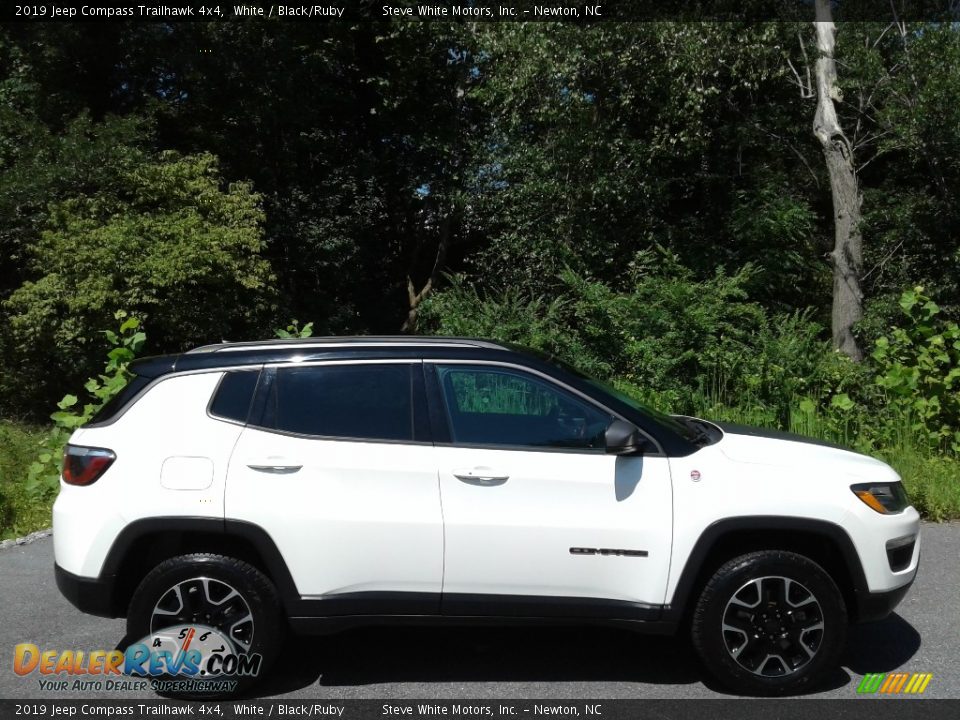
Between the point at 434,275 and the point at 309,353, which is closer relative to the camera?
the point at 309,353

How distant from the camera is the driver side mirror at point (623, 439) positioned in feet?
14.0

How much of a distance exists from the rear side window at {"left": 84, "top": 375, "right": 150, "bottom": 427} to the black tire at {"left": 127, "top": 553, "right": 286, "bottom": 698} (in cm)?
78

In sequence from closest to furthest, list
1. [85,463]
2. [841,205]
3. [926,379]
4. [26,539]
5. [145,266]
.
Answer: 1. [85,463]
2. [26,539]
3. [926,379]
4. [145,266]
5. [841,205]

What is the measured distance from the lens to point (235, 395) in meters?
4.60

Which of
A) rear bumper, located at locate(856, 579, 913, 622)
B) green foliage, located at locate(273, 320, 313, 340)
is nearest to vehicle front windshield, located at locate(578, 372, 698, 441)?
rear bumper, located at locate(856, 579, 913, 622)

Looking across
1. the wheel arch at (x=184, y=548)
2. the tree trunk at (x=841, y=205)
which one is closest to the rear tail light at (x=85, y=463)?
the wheel arch at (x=184, y=548)

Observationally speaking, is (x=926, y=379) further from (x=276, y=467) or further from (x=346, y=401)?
(x=276, y=467)

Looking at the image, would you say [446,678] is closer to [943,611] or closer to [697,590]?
[697,590]

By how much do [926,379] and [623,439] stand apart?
245 inches

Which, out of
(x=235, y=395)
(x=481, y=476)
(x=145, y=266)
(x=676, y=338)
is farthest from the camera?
(x=145, y=266)

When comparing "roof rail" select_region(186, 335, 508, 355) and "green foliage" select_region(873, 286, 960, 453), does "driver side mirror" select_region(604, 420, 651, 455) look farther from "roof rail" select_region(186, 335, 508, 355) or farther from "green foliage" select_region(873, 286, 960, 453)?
"green foliage" select_region(873, 286, 960, 453)

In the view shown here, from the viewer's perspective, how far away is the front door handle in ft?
14.4

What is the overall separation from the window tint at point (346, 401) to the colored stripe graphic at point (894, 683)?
8.55ft

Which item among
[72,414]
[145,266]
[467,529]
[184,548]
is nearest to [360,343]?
[467,529]
